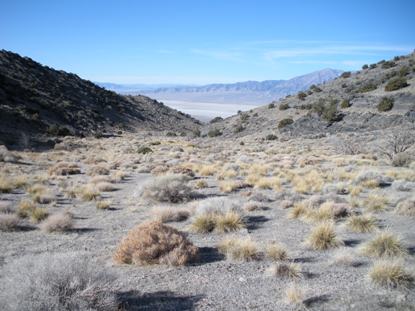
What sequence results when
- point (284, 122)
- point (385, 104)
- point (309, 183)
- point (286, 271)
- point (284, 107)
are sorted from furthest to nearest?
point (284, 107) → point (284, 122) → point (385, 104) → point (309, 183) → point (286, 271)

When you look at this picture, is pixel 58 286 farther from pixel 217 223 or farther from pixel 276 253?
pixel 217 223

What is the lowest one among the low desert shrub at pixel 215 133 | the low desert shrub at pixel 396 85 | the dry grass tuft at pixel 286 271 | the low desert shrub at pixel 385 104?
the dry grass tuft at pixel 286 271

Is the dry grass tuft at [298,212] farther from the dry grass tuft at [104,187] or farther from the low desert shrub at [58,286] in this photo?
the dry grass tuft at [104,187]

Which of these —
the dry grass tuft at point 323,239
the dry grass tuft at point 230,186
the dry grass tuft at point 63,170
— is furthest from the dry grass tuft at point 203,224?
the dry grass tuft at point 63,170

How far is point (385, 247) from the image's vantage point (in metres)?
7.73

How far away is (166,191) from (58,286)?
28.5 ft

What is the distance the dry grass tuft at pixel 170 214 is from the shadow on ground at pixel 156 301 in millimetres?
4785

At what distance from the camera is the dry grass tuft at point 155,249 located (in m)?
7.43

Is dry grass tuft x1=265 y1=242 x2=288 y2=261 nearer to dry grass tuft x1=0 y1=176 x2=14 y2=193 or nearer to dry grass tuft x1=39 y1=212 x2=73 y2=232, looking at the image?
dry grass tuft x1=39 y1=212 x2=73 y2=232

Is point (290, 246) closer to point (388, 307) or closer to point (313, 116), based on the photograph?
point (388, 307)

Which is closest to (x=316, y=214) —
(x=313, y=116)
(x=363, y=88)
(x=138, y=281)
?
(x=138, y=281)

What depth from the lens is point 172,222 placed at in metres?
11.0

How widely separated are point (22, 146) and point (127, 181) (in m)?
19.4

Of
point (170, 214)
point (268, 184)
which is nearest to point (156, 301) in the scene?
point (170, 214)
